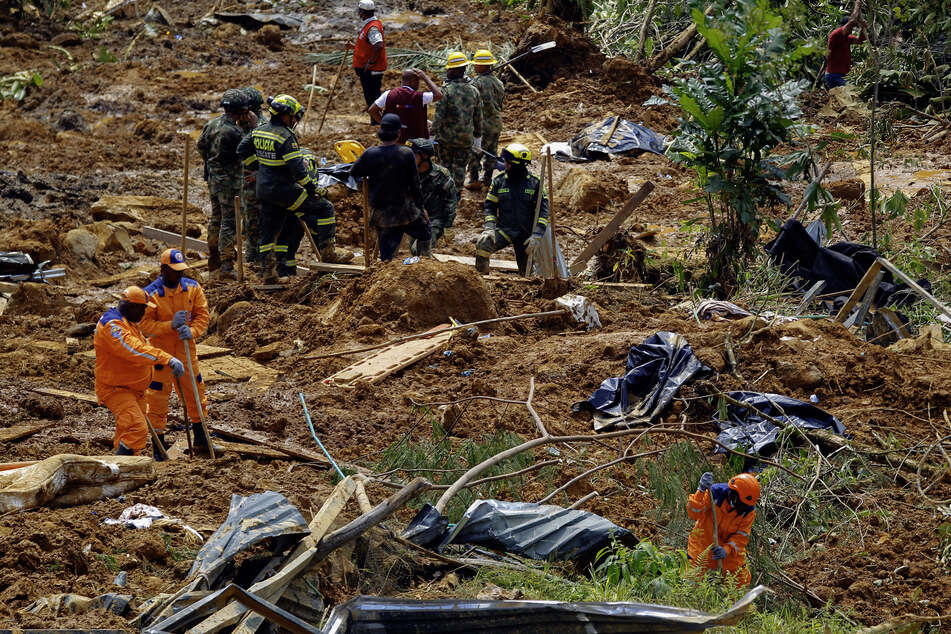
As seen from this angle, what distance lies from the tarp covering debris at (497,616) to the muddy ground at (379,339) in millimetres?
660

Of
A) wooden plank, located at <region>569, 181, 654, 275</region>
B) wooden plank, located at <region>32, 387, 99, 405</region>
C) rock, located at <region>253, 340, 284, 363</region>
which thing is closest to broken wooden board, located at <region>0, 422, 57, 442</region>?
wooden plank, located at <region>32, 387, 99, 405</region>

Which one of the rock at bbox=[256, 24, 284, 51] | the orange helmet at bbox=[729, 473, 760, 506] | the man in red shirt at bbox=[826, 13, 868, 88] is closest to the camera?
the orange helmet at bbox=[729, 473, 760, 506]

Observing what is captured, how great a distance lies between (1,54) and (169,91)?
14.0ft

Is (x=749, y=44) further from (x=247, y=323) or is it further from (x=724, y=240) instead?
(x=247, y=323)

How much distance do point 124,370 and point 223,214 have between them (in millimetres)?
4626

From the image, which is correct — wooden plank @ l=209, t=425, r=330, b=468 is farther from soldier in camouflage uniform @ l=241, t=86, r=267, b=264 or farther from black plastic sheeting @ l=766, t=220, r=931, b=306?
black plastic sheeting @ l=766, t=220, r=931, b=306

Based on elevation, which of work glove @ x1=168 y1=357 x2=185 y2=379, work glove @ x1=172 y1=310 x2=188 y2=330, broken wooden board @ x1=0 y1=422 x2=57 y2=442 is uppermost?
work glove @ x1=172 y1=310 x2=188 y2=330

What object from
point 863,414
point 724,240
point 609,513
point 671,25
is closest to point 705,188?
point 724,240

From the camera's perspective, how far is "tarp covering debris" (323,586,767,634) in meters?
3.76

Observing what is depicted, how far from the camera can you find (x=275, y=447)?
7383mm

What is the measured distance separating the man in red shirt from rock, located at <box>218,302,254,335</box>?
947 cm

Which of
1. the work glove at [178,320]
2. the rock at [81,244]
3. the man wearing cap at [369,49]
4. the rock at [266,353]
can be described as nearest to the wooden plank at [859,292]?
the rock at [266,353]

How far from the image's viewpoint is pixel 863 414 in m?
7.66

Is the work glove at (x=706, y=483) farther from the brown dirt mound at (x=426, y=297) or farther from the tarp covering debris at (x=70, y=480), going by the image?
the brown dirt mound at (x=426, y=297)
